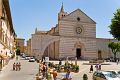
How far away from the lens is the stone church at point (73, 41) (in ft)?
254

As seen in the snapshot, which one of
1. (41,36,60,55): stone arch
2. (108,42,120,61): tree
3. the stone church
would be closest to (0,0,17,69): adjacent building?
(41,36,60,55): stone arch

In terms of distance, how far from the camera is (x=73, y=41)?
261 ft

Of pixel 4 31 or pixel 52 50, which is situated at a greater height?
pixel 4 31

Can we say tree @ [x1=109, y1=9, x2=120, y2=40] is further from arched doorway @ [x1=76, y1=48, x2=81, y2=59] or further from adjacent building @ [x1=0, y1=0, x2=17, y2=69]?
arched doorway @ [x1=76, y1=48, x2=81, y2=59]

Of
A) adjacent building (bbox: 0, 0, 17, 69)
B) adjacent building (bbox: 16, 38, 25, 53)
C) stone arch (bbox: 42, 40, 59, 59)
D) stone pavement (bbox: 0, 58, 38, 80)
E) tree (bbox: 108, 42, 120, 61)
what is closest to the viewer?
stone pavement (bbox: 0, 58, 38, 80)

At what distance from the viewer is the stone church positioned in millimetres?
77562

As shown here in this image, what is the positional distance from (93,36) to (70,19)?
7966 millimetres

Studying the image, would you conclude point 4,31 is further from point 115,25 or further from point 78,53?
point 78,53

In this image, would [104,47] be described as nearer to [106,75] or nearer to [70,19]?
[70,19]

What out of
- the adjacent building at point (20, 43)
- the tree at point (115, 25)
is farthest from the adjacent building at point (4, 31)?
the adjacent building at point (20, 43)

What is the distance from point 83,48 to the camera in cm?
8094

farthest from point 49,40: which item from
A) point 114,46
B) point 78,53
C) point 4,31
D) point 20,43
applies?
point 20,43

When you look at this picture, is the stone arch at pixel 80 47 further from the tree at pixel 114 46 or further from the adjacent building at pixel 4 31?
the adjacent building at pixel 4 31

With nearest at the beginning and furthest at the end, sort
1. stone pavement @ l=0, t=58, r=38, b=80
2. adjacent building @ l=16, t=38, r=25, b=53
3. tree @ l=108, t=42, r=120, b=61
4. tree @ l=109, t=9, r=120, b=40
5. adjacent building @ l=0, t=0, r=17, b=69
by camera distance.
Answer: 1. stone pavement @ l=0, t=58, r=38, b=80
2. tree @ l=109, t=9, r=120, b=40
3. adjacent building @ l=0, t=0, r=17, b=69
4. tree @ l=108, t=42, r=120, b=61
5. adjacent building @ l=16, t=38, r=25, b=53
